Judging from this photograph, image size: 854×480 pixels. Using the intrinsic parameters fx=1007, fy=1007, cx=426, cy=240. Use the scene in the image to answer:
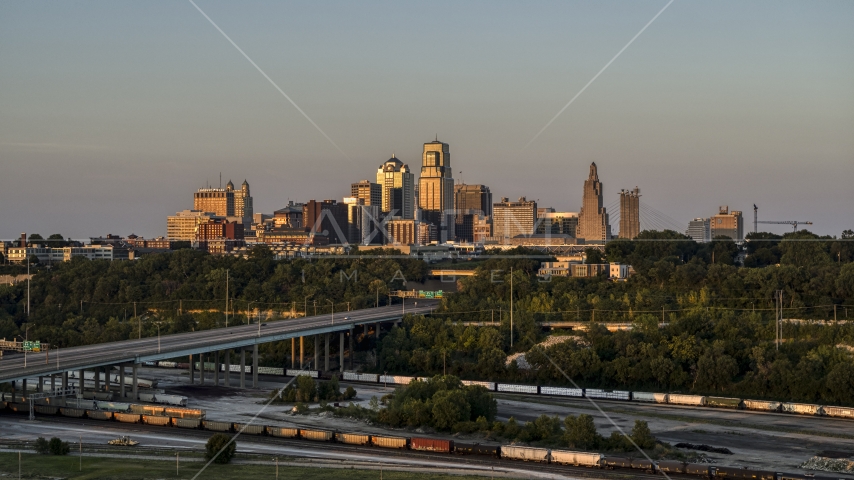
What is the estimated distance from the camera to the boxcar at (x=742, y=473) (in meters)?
44.9

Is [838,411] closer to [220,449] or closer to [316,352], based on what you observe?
[220,449]

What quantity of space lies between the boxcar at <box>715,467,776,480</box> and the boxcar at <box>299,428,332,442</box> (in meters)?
Result: 20.8

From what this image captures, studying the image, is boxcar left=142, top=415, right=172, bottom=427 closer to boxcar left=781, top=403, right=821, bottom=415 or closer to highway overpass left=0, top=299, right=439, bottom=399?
highway overpass left=0, top=299, right=439, bottom=399

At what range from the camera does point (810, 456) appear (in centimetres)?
5131

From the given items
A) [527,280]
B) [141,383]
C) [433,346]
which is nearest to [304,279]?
[527,280]

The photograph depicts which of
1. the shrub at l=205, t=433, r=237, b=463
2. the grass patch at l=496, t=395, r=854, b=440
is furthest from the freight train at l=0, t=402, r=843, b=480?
the grass patch at l=496, t=395, r=854, b=440

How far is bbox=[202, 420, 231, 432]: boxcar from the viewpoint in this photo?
5728cm

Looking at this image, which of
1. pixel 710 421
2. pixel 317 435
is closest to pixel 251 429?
pixel 317 435

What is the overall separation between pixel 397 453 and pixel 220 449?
9.24 m

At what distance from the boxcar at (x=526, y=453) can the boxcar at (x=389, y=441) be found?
18.2ft

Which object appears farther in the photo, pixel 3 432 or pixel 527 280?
pixel 527 280

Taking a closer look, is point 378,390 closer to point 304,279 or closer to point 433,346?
point 433,346

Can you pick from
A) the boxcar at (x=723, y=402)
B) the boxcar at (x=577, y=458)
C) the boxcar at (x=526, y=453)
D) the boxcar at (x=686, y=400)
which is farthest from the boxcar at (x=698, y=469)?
the boxcar at (x=686, y=400)

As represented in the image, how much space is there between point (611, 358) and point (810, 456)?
30095mm
